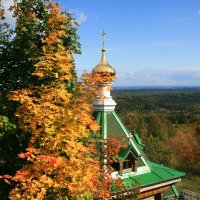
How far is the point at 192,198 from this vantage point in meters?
23.1

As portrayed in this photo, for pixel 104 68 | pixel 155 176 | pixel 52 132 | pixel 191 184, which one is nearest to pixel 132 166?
pixel 155 176

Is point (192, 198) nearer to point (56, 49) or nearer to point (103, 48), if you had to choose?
point (103, 48)

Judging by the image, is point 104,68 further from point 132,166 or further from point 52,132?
point 52,132

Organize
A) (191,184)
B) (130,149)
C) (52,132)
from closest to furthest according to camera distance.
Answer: (52,132) < (130,149) < (191,184)

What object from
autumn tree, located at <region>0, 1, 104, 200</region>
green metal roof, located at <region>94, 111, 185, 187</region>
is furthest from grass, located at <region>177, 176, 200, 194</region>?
autumn tree, located at <region>0, 1, 104, 200</region>

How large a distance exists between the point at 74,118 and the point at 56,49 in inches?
69.4

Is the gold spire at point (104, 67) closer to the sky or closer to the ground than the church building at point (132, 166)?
closer to the sky

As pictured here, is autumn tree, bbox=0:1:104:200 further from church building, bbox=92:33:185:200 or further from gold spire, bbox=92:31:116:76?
gold spire, bbox=92:31:116:76

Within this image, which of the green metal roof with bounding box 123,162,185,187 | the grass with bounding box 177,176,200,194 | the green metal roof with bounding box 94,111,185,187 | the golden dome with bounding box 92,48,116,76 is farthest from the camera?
the grass with bounding box 177,176,200,194

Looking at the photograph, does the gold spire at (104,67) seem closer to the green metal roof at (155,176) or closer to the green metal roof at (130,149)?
the green metal roof at (130,149)

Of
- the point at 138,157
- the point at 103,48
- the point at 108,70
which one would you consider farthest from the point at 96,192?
the point at 103,48

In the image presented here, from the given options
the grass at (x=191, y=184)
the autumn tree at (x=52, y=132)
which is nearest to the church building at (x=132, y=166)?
the autumn tree at (x=52, y=132)

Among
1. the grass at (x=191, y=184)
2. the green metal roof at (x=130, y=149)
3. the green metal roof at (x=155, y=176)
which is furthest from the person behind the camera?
the grass at (x=191, y=184)

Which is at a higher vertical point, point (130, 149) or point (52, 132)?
point (52, 132)
